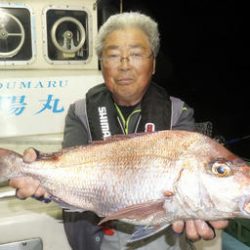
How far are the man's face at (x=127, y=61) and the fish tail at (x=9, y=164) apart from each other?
745mm

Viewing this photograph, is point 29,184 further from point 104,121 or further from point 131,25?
point 131,25

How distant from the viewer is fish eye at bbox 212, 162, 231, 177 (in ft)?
5.72

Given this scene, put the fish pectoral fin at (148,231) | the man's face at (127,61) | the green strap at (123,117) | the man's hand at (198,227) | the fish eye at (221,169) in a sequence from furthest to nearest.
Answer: the green strap at (123,117)
the man's face at (127,61)
the man's hand at (198,227)
the fish pectoral fin at (148,231)
the fish eye at (221,169)

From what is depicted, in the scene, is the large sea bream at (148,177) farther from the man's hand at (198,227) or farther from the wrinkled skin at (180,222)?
the man's hand at (198,227)

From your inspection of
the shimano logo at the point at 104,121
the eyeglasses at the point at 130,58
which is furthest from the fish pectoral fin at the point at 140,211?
the eyeglasses at the point at 130,58

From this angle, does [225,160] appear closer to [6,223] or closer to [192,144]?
[192,144]

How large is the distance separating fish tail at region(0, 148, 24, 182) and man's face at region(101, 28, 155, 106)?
29.3 inches

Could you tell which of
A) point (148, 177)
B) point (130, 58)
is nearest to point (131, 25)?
point (130, 58)

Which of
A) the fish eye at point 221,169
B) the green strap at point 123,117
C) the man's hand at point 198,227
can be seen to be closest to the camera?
the fish eye at point 221,169

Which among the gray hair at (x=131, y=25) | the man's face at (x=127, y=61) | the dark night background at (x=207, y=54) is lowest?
the dark night background at (x=207, y=54)

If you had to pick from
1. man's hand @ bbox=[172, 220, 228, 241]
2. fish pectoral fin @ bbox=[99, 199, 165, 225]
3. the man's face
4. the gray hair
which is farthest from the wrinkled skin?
the gray hair

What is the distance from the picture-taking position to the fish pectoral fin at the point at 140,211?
5.89ft

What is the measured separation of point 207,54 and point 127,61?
28.1 m

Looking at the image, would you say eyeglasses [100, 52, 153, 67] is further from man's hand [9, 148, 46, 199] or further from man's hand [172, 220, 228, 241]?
man's hand [172, 220, 228, 241]
